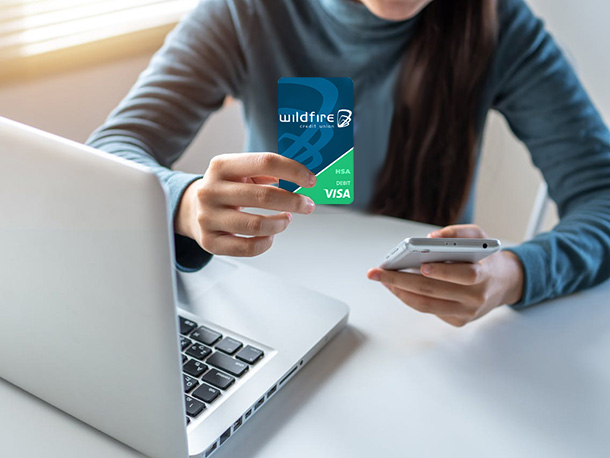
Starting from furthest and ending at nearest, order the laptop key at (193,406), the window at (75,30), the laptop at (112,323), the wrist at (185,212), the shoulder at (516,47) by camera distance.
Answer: the window at (75,30) < the shoulder at (516,47) < the wrist at (185,212) < the laptop key at (193,406) < the laptop at (112,323)

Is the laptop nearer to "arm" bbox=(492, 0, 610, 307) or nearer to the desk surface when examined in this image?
the desk surface

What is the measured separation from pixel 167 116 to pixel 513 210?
1.01 m

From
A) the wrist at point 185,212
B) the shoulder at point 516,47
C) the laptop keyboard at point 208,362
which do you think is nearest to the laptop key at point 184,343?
the laptop keyboard at point 208,362

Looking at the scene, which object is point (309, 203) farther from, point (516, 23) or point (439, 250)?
point (516, 23)

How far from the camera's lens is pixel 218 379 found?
52 cm

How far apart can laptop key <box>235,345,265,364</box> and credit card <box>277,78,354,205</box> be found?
14cm

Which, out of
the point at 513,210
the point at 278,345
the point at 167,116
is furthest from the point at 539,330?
the point at 513,210

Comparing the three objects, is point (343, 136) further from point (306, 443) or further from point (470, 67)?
point (470, 67)

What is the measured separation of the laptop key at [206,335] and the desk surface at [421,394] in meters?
0.07

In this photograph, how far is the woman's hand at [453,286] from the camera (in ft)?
1.97

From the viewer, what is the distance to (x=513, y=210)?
61.2 inches

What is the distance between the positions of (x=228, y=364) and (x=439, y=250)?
21 cm

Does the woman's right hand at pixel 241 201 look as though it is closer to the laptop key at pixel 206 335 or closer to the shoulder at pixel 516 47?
the laptop key at pixel 206 335

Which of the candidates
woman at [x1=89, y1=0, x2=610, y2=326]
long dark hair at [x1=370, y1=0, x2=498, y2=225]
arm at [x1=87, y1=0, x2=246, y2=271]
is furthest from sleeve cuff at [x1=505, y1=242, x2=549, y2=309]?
arm at [x1=87, y1=0, x2=246, y2=271]
